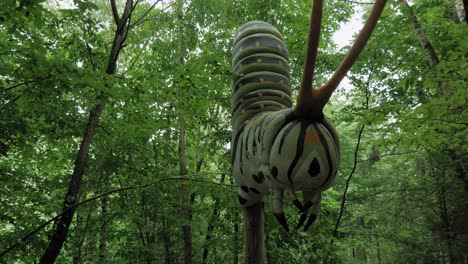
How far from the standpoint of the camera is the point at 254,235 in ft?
10.6

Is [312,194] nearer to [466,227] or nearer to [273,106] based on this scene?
[273,106]

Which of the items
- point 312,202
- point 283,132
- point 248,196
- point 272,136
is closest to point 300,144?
point 283,132

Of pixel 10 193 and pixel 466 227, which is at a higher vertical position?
pixel 466 227

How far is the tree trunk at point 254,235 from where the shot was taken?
320 centimetres

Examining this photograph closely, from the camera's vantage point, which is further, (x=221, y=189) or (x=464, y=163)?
(x=464, y=163)

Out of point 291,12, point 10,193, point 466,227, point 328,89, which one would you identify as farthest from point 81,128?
point 466,227

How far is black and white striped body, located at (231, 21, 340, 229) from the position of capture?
2.00 meters

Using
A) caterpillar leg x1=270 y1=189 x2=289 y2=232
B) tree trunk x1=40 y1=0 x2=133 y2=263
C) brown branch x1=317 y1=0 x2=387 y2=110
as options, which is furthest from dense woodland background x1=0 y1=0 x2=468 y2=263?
brown branch x1=317 y1=0 x2=387 y2=110

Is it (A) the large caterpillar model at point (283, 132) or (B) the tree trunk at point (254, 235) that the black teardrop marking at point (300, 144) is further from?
(B) the tree trunk at point (254, 235)

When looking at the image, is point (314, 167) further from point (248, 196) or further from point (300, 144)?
point (248, 196)

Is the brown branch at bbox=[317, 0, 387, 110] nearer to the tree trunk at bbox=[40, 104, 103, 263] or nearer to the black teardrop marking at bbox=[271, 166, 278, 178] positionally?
the black teardrop marking at bbox=[271, 166, 278, 178]

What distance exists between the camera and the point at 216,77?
415cm

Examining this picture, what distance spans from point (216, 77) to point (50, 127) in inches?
83.2

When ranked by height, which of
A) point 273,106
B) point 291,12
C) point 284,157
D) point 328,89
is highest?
point 291,12
